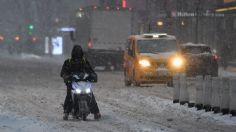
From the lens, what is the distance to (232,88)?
58.6 ft

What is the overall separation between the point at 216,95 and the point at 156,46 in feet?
40.8

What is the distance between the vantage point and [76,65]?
1692 cm

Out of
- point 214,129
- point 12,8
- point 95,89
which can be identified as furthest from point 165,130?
point 12,8

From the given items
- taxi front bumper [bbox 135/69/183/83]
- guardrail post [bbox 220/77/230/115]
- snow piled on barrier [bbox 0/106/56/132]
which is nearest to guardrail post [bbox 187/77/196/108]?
taxi front bumper [bbox 135/69/183/83]

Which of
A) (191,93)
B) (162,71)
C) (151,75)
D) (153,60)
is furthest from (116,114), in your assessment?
(153,60)

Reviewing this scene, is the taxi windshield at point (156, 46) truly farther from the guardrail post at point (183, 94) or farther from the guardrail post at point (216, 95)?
the guardrail post at point (216, 95)

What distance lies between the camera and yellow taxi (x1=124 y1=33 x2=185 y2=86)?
29.9m

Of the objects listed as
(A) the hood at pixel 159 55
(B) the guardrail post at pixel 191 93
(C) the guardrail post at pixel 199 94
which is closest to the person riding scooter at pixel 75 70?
(C) the guardrail post at pixel 199 94

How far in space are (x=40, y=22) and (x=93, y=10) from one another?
69623 mm

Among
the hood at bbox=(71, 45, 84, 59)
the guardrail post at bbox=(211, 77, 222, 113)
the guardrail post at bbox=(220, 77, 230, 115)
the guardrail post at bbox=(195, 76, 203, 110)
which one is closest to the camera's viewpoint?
the hood at bbox=(71, 45, 84, 59)

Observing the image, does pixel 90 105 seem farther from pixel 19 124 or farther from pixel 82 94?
pixel 19 124

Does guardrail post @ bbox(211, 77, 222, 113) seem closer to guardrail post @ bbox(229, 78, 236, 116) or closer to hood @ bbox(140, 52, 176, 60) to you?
guardrail post @ bbox(229, 78, 236, 116)

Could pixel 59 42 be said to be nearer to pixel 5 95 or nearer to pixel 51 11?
pixel 51 11

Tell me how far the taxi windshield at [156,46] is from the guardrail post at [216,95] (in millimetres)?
11904
